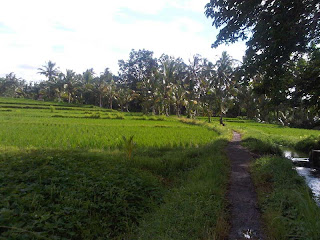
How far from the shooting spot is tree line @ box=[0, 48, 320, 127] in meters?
9.22

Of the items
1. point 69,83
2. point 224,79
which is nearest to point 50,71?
point 69,83

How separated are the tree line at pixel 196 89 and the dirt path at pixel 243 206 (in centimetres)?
315

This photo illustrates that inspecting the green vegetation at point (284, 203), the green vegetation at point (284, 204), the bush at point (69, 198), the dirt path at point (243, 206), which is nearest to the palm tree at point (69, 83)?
the bush at point (69, 198)

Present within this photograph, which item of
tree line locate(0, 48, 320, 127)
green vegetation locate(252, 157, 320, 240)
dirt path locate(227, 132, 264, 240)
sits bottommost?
dirt path locate(227, 132, 264, 240)

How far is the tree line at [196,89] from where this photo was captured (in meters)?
9.22

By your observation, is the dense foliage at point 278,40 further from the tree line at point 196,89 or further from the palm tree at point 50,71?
the palm tree at point 50,71

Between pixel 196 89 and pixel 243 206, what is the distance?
34504 mm

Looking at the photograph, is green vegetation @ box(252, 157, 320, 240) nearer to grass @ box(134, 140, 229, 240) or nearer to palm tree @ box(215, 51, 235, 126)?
grass @ box(134, 140, 229, 240)

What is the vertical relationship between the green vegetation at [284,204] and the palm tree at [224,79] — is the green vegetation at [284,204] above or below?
below

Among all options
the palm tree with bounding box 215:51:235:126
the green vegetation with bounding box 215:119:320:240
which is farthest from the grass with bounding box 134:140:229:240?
the palm tree with bounding box 215:51:235:126

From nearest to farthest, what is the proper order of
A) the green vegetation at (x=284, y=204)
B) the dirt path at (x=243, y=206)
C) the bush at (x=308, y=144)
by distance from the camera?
the green vegetation at (x=284, y=204), the dirt path at (x=243, y=206), the bush at (x=308, y=144)

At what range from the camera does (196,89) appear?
3812cm

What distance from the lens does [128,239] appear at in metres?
3.62

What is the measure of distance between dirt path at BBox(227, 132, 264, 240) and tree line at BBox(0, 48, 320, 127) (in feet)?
10.3
